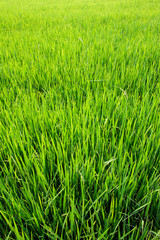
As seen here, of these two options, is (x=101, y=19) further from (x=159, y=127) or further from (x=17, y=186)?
(x=17, y=186)

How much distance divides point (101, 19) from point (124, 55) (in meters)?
1.94

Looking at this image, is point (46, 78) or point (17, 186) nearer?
point (17, 186)

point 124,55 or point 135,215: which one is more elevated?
point 124,55

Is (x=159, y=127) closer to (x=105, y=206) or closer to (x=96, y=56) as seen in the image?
(x=105, y=206)

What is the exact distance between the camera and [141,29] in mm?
2322

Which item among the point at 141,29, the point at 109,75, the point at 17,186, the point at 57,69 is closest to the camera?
the point at 17,186

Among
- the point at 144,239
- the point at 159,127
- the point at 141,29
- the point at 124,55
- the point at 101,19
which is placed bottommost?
the point at 144,239

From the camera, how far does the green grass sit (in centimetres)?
41

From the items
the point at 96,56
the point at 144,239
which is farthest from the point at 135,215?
the point at 96,56

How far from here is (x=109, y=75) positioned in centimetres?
110

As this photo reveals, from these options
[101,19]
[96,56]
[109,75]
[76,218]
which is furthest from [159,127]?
[101,19]

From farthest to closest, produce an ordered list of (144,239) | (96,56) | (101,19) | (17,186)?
(101,19)
(96,56)
(17,186)
(144,239)

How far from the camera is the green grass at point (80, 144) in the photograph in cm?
41

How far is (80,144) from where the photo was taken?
20.0 inches
